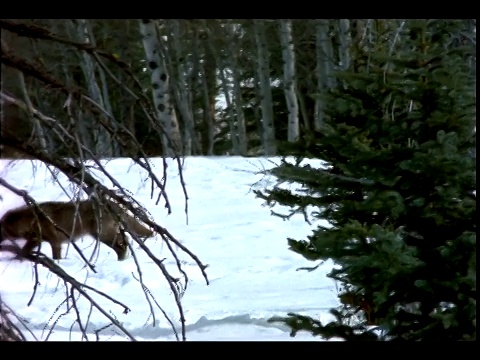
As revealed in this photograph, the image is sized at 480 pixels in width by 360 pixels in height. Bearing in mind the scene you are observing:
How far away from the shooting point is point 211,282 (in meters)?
5.23

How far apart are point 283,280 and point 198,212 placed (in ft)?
8.42

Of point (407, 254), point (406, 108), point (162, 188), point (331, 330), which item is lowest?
point (331, 330)

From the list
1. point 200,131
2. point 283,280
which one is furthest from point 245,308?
point 200,131

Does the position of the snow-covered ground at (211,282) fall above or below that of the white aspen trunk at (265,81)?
below

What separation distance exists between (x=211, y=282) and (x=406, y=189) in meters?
2.81

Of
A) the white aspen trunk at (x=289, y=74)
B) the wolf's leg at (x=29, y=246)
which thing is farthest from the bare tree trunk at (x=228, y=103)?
the wolf's leg at (x=29, y=246)

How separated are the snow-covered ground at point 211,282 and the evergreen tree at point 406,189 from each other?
0.38 meters

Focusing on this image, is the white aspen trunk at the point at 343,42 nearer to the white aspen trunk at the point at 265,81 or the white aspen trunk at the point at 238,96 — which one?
the white aspen trunk at the point at 265,81

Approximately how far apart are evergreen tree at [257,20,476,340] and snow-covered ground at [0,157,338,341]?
0.38 m

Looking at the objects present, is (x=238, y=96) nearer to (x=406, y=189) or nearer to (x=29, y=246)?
(x=406, y=189)

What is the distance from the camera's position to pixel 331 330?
2740mm

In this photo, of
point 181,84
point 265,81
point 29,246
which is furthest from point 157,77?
point 29,246

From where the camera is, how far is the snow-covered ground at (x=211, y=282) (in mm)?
4160
